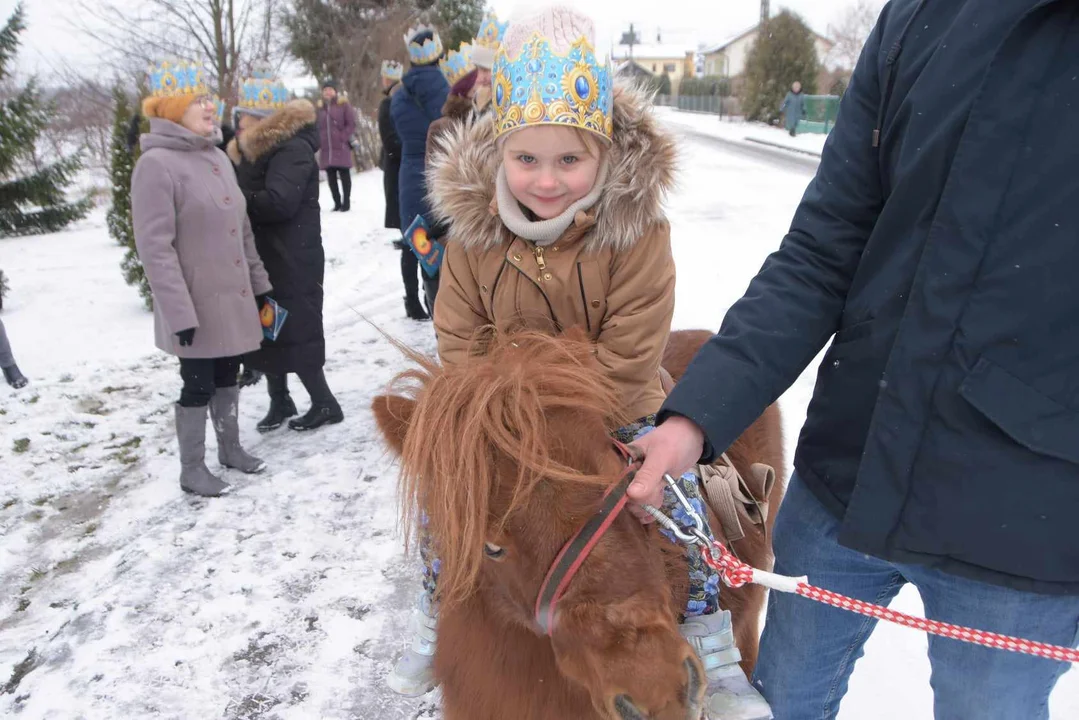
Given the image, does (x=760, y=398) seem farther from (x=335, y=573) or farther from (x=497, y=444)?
(x=335, y=573)

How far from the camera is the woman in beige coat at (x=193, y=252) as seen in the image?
3.50 metres

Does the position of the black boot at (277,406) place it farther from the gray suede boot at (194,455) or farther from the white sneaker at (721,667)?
the white sneaker at (721,667)

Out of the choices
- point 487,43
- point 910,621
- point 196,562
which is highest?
point 487,43

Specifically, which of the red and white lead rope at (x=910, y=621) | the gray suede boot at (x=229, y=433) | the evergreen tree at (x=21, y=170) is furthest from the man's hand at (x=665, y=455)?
the evergreen tree at (x=21, y=170)

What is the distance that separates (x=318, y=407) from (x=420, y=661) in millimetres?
3086

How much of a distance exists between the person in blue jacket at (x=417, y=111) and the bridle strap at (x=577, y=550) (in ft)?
13.8

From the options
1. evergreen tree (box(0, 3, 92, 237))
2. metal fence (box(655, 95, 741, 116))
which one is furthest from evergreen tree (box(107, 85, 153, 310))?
metal fence (box(655, 95, 741, 116))

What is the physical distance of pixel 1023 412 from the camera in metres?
1.05

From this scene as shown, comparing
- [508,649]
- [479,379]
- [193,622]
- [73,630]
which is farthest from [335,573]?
[479,379]

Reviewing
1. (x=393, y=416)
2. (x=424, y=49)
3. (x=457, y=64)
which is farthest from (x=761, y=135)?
(x=393, y=416)

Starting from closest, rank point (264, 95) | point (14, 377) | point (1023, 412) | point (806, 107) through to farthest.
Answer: point (1023, 412), point (264, 95), point (14, 377), point (806, 107)

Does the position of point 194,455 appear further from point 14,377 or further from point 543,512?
point 543,512

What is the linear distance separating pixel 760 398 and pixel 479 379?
59cm

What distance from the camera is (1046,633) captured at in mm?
1180
